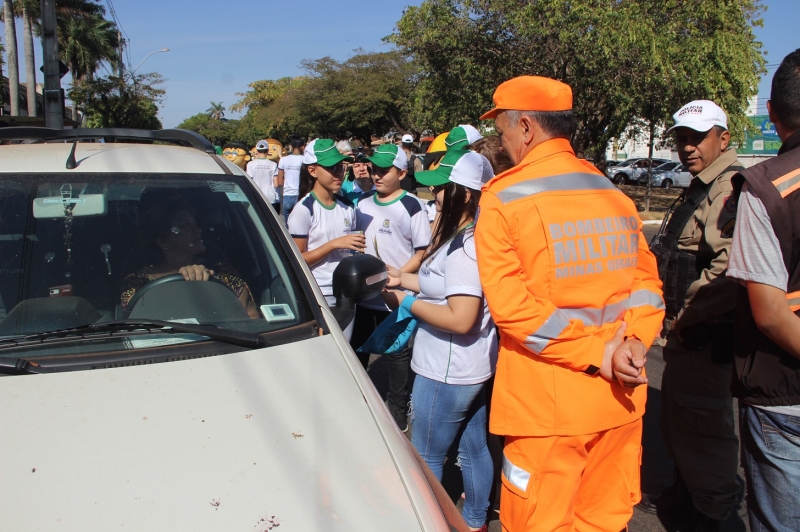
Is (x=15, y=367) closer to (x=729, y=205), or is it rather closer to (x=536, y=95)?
(x=536, y=95)

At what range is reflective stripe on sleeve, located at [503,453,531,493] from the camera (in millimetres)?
2115

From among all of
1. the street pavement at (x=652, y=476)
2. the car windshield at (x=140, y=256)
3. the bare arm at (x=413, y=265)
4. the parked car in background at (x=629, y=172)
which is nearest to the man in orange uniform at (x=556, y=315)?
the car windshield at (x=140, y=256)

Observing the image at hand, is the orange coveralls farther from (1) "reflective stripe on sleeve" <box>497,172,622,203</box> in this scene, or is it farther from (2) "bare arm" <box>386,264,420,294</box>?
(2) "bare arm" <box>386,264,420,294</box>

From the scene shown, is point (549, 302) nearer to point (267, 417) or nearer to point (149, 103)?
point (267, 417)

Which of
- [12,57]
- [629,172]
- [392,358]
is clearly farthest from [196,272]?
[629,172]

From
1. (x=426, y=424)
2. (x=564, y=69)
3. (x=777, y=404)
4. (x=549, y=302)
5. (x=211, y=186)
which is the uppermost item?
(x=564, y=69)

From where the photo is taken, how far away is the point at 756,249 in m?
2.05

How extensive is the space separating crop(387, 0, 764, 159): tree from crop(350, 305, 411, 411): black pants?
12285 mm

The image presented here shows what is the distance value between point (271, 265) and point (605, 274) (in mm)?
1198

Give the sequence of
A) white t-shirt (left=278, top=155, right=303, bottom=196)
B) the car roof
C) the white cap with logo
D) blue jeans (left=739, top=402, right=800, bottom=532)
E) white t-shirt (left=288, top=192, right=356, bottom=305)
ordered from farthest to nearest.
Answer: white t-shirt (left=278, top=155, right=303, bottom=196) → white t-shirt (left=288, top=192, right=356, bottom=305) → the white cap with logo → the car roof → blue jeans (left=739, top=402, right=800, bottom=532)

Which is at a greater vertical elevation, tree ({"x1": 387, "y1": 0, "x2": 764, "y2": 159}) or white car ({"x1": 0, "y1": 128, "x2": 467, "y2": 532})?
tree ({"x1": 387, "y1": 0, "x2": 764, "y2": 159})

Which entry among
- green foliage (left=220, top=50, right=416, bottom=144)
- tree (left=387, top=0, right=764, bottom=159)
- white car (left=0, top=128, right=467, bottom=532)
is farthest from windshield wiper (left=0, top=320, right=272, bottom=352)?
green foliage (left=220, top=50, right=416, bottom=144)

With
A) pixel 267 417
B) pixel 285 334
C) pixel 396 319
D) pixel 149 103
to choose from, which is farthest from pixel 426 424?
pixel 149 103

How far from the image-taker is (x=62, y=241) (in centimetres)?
230
